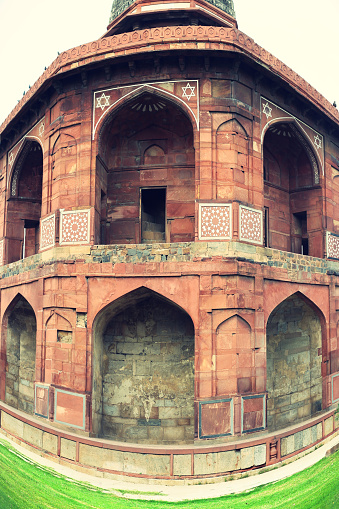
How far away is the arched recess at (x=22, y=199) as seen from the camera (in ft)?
40.6

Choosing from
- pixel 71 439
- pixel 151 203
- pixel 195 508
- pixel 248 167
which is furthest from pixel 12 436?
pixel 248 167

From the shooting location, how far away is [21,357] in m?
12.0

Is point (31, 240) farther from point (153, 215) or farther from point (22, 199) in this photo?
point (153, 215)

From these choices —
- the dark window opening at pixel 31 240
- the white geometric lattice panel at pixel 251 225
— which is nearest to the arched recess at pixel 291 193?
the white geometric lattice panel at pixel 251 225

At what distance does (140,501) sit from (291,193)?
26.6 feet

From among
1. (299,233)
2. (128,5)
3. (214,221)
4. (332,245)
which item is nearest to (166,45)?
(214,221)

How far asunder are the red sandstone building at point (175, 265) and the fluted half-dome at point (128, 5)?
150 centimetres

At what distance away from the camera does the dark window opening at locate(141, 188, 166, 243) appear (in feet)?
32.8

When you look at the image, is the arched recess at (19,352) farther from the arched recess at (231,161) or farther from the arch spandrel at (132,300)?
the arched recess at (231,161)

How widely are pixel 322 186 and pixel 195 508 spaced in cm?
792

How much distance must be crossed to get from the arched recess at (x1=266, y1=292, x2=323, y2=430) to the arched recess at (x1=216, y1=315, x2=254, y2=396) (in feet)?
6.37

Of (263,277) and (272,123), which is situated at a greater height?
(272,123)

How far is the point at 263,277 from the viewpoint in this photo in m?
8.73

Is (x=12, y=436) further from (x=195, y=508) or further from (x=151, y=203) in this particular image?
(x=151, y=203)
